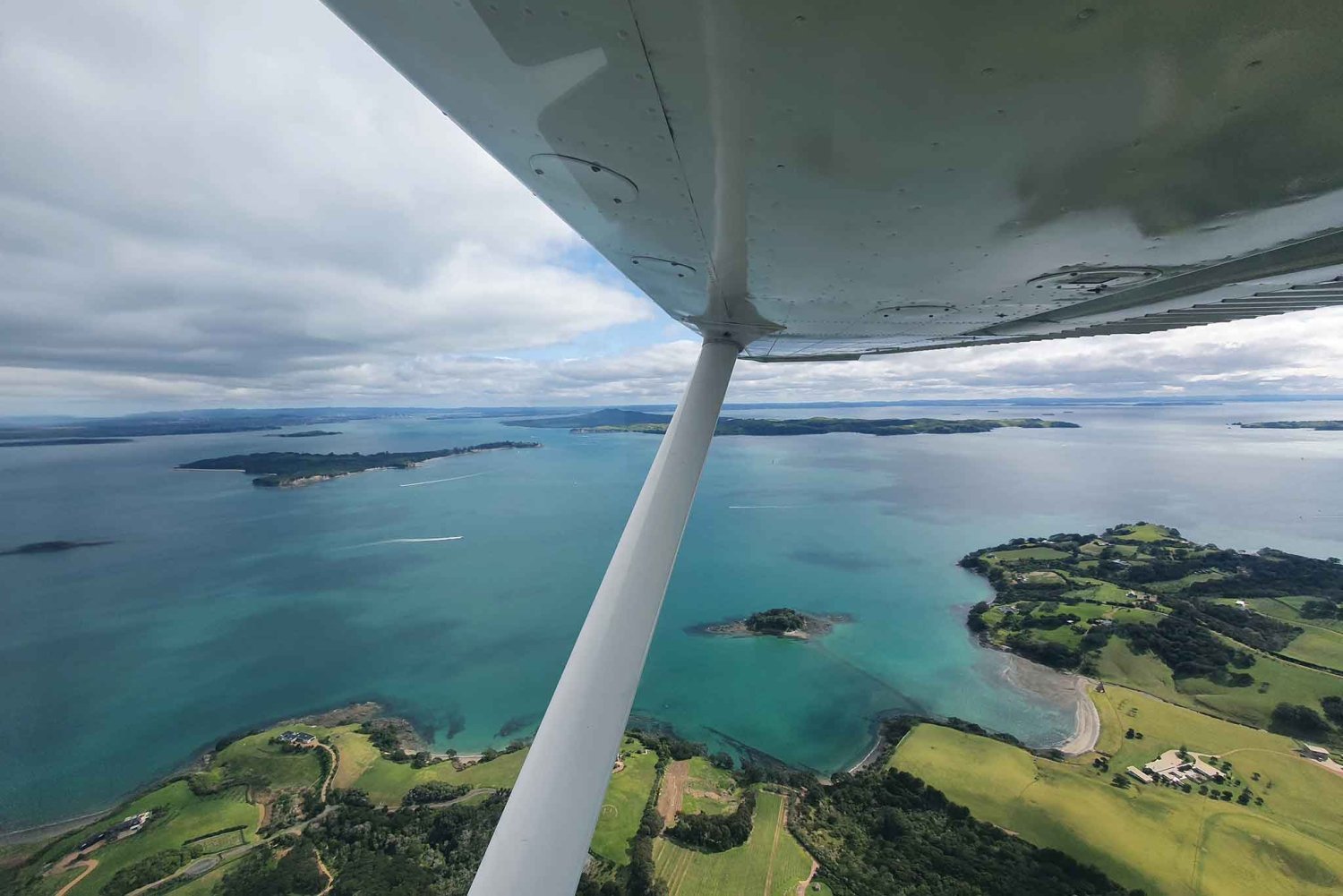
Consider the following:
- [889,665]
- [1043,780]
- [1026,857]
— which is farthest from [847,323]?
[889,665]

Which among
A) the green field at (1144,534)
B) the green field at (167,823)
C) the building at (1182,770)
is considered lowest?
the green field at (167,823)

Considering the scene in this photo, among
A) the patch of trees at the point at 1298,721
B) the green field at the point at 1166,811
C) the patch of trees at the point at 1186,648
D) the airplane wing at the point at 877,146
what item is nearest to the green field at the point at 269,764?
the green field at the point at 1166,811

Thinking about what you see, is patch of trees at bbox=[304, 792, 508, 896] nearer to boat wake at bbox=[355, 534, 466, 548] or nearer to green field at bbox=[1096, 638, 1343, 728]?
green field at bbox=[1096, 638, 1343, 728]

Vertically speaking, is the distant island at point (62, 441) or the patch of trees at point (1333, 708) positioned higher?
the patch of trees at point (1333, 708)

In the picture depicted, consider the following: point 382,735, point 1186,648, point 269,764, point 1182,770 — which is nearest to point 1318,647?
point 1186,648

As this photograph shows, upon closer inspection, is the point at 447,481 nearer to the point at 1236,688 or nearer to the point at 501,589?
the point at 501,589

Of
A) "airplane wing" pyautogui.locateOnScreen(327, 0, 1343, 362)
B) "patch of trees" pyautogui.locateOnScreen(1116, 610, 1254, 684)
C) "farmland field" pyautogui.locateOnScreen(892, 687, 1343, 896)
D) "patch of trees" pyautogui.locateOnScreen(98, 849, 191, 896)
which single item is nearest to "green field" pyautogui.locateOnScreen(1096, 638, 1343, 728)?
"patch of trees" pyautogui.locateOnScreen(1116, 610, 1254, 684)

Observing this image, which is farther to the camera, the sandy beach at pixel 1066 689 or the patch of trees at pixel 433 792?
the sandy beach at pixel 1066 689

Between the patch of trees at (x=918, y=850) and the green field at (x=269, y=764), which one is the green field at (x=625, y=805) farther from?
the green field at (x=269, y=764)
